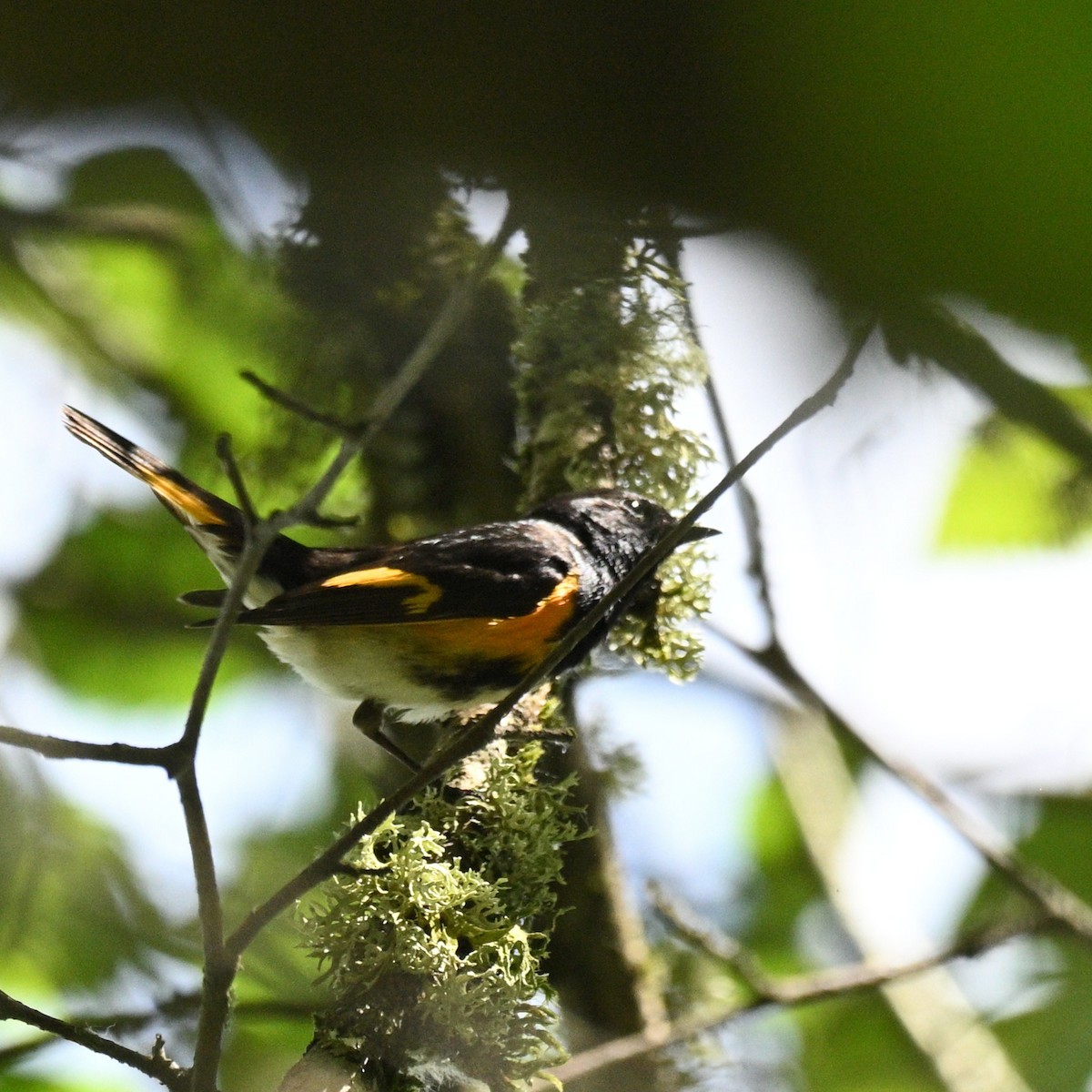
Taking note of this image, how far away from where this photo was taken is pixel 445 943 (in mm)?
1877

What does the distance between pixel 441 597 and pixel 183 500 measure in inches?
23.3

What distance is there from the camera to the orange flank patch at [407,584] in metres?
2.52

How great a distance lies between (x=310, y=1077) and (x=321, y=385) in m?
2.22

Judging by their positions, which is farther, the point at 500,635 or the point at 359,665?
the point at 359,665

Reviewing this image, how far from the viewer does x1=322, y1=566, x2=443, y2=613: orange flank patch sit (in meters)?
2.52

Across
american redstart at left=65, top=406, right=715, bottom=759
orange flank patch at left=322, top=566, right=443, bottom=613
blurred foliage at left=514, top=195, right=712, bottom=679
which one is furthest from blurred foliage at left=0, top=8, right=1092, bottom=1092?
orange flank patch at left=322, top=566, right=443, bottom=613

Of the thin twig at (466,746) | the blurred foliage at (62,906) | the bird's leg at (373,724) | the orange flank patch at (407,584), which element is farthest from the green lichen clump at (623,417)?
the blurred foliage at (62,906)

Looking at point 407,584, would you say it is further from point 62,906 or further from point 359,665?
point 62,906

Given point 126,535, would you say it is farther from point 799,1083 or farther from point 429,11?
point 429,11

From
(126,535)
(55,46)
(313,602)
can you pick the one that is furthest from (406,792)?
(126,535)

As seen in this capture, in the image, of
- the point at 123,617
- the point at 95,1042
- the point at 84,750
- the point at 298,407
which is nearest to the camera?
the point at 298,407

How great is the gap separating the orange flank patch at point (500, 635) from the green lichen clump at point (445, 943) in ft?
1.41

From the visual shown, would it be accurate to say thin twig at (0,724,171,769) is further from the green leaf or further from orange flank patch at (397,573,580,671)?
the green leaf

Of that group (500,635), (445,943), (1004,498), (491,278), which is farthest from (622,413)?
(445,943)
